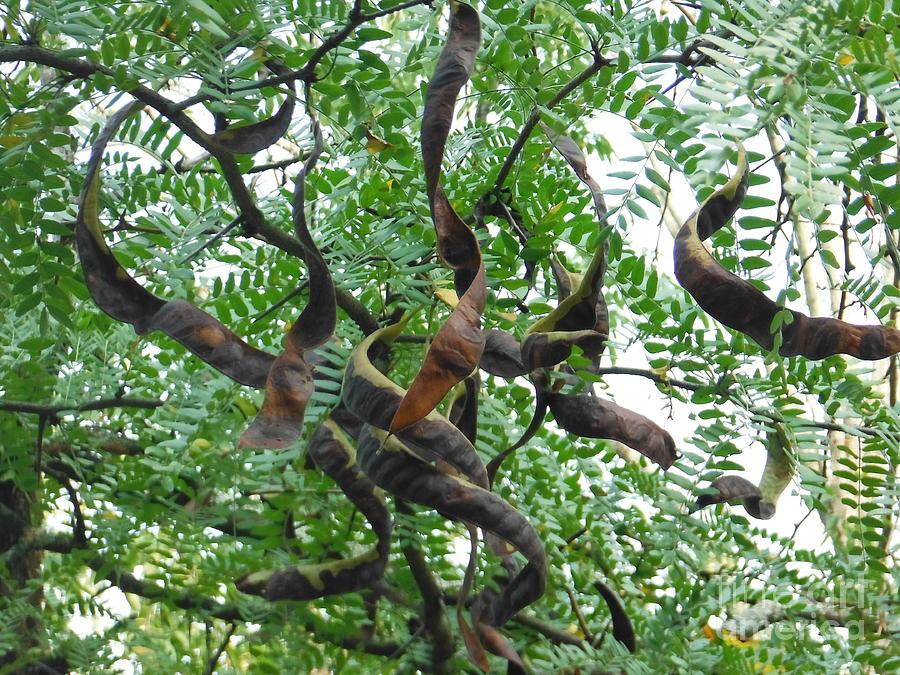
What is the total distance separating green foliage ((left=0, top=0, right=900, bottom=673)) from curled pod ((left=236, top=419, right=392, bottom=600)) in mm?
123

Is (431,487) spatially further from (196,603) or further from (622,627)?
(196,603)

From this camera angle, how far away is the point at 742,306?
0.65 m

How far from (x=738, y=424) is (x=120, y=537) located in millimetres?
860

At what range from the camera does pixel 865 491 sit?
3.96 ft

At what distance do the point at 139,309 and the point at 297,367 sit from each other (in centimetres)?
15

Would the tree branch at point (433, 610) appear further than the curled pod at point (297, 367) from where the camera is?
Yes

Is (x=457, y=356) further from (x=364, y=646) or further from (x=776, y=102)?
(x=364, y=646)

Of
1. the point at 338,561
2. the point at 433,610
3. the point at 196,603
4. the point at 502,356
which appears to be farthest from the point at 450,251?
the point at 196,603

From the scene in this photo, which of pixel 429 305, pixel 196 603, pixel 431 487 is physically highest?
pixel 429 305

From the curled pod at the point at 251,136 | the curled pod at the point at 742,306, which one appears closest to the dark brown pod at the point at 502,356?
the curled pod at the point at 742,306

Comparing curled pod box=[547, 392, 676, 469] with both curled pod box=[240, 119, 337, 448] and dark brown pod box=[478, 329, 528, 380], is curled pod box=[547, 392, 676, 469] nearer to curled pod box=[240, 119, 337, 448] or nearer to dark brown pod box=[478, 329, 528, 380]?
dark brown pod box=[478, 329, 528, 380]

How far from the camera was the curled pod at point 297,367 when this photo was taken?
0.66 m

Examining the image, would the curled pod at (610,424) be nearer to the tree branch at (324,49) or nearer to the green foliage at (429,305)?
the green foliage at (429,305)

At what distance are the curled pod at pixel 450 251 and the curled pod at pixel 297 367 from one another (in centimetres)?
10
